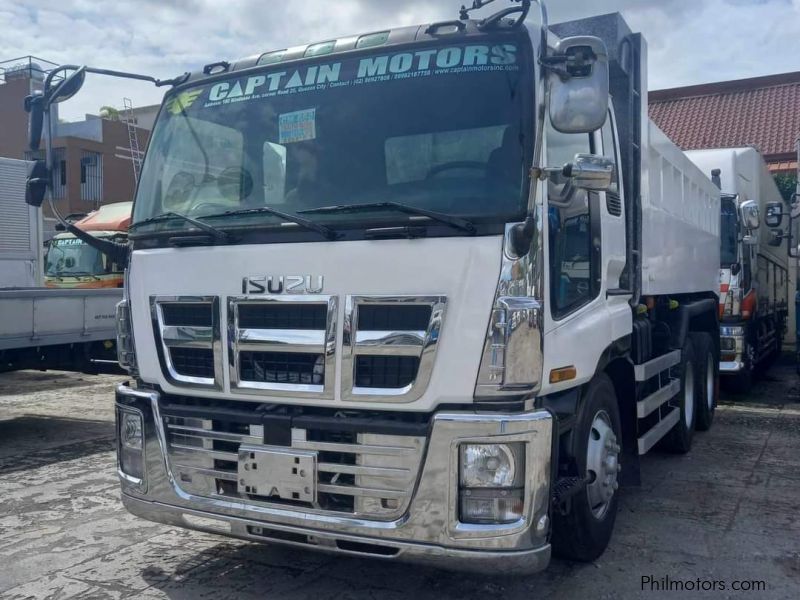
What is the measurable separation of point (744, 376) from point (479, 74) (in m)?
8.53

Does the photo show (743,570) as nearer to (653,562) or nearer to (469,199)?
(653,562)

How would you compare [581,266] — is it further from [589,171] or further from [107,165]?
[107,165]

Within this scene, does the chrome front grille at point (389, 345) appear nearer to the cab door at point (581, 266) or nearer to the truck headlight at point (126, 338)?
the cab door at point (581, 266)

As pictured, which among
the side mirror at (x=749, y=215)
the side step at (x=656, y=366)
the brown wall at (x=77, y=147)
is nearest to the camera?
the side step at (x=656, y=366)

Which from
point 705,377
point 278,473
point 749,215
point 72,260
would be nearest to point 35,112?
point 278,473

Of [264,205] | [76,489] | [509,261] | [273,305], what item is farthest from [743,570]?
[76,489]

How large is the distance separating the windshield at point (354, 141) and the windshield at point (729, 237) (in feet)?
25.7

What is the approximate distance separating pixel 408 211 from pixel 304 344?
2.52 feet

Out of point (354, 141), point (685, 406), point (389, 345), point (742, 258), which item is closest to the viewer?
point (389, 345)

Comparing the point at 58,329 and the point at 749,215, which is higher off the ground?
the point at 749,215

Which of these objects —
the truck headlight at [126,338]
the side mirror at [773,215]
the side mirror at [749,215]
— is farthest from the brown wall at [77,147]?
the truck headlight at [126,338]

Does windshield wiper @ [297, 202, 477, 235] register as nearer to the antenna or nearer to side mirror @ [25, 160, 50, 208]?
the antenna

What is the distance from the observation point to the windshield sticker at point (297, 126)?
402 centimetres

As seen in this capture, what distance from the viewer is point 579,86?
11.3 ft
